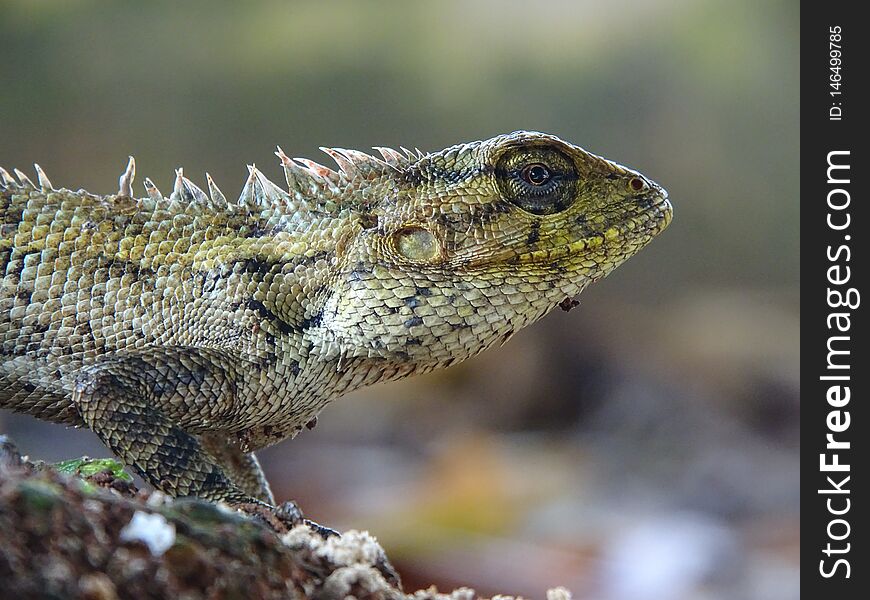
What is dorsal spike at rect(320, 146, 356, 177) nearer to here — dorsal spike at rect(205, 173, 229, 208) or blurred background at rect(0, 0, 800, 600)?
dorsal spike at rect(205, 173, 229, 208)

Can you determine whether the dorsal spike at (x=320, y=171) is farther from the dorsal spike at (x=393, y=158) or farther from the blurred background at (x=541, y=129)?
the blurred background at (x=541, y=129)

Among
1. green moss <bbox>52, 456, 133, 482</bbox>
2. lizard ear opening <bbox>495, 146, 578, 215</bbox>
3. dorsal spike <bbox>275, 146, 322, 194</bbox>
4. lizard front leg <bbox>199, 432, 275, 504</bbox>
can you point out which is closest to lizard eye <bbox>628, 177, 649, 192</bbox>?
A: lizard ear opening <bbox>495, 146, 578, 215</bbox>

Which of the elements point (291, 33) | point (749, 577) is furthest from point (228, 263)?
point (291, 33)

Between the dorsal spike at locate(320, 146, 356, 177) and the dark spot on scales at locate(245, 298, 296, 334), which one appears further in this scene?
the dorsal spike at locate(320, 146, 356, 177)

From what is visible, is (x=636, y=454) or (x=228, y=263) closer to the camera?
(x=228, y=263)

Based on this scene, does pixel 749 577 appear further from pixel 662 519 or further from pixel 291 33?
pixel 291 33

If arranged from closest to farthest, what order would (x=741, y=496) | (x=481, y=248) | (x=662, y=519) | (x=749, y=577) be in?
(x=481, y=248), (x=749, y=577), (x=662, y=519), (x=741, y=496)

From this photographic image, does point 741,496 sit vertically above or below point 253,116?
below
